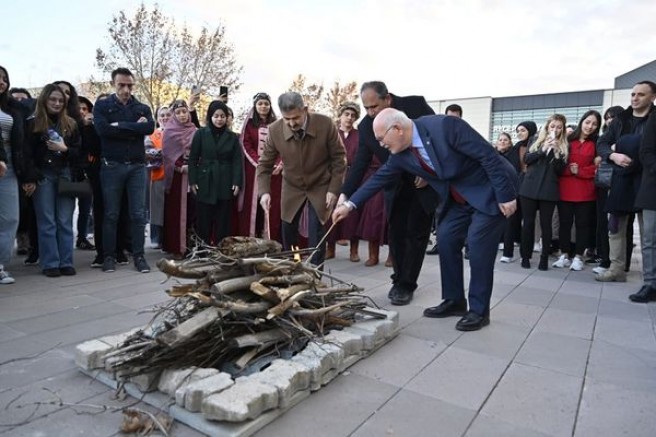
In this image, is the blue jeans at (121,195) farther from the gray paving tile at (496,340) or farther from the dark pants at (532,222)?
the dark pants at (532,222)

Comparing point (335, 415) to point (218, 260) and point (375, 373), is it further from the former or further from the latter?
point (218, 260)

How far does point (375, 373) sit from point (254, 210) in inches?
170

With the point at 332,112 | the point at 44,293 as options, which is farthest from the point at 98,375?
the point at 332,112

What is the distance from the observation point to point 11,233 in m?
4.85

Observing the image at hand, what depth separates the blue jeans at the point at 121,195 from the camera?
546 cm

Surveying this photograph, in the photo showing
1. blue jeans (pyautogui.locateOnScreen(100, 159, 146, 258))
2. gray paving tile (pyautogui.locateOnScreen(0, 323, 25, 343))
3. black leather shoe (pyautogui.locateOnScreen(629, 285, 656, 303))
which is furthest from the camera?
blue jeans (pyautogui.locateOnScreen(100, 159, 146, 258))

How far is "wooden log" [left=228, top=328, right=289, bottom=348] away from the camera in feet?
8.41

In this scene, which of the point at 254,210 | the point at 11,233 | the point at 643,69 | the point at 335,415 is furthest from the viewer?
the point at 643,69

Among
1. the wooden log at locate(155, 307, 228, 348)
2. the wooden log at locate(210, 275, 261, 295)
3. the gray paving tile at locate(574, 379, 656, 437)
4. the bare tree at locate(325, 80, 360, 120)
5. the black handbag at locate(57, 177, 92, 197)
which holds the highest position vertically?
the bare tree at locate(325, 80, 360, 120)

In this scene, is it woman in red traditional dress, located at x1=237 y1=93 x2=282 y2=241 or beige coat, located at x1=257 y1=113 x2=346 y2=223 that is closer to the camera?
beige coat, located at x1=257 y1=113 x2=346 y2=223

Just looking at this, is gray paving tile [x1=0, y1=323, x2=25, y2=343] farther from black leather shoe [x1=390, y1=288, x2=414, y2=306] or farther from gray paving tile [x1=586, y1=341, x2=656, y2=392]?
gray paving tile [x1=586, y1=341, x2=656, y2=392]

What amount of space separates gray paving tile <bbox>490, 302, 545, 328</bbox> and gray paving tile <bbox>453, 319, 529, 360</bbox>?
0.48ft

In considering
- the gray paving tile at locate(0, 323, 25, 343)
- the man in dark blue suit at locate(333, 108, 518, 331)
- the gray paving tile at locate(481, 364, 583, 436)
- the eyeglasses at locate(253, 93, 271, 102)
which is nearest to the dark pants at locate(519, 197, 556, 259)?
the man in dark blue suit at locate(333, 108, 518, 331)

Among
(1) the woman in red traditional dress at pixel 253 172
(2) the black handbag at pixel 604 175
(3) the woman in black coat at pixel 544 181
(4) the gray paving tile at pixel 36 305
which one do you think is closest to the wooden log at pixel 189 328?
(4) the gray paving tile at pixel 36 305
